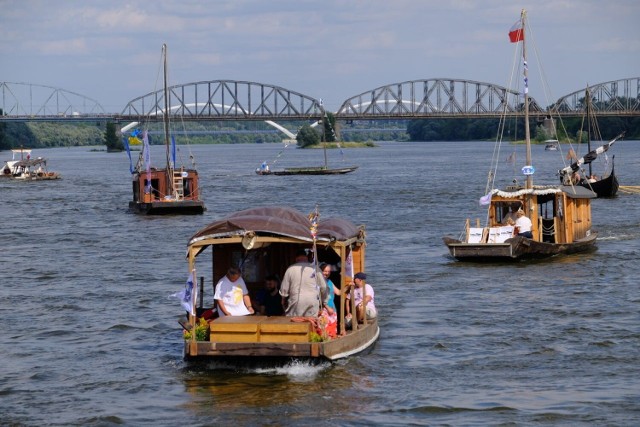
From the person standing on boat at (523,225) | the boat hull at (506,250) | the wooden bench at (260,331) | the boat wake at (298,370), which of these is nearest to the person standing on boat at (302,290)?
the wooden bench at (260,331)

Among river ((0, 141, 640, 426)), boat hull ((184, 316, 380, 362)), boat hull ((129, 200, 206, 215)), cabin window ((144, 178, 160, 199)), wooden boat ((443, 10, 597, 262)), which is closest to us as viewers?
river ((0, 141, 640, 426))

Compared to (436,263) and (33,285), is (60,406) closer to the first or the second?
(33,285)

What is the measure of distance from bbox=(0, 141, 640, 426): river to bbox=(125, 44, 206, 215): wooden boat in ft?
37.9

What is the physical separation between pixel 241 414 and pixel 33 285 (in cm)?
1625

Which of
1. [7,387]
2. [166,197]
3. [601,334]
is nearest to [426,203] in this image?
[166,197]

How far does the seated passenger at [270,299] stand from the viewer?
2102cm

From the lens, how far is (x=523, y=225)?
35250 mm

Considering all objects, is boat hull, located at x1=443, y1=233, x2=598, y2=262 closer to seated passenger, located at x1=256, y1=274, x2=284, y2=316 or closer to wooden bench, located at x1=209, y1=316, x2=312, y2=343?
seated passenger, located at x1=256, y1=274, x2=284, y2=316

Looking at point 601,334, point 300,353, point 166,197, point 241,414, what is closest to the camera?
point 241,414

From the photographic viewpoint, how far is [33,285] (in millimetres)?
33188

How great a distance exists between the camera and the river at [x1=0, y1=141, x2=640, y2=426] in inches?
738

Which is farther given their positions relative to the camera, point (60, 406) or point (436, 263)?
point (436, 263)

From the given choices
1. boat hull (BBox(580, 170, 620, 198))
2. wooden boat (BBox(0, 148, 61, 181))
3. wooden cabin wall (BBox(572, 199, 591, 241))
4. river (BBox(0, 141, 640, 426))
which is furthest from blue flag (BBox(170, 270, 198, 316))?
wooden boat (BBox(0, 148, 61, 181))

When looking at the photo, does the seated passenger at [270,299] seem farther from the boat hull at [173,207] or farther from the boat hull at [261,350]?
the boat hull at [173,207]
